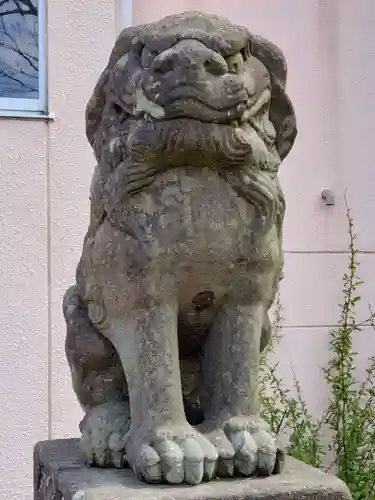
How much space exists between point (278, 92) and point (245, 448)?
2.06 feet

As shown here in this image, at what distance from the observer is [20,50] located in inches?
106

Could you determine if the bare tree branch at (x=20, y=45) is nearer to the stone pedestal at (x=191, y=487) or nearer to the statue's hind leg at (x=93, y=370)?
the statue's hind leg at (x=93, y=370)

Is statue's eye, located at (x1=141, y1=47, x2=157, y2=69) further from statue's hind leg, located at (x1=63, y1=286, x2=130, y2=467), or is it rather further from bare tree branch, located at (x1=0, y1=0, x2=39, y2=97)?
bare tree branch, located at (x1=0, y1=0, x2=39, y2=97)

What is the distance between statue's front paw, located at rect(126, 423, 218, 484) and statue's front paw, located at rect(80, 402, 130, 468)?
0.08m

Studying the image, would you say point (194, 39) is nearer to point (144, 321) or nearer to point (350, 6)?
point (144, 321)

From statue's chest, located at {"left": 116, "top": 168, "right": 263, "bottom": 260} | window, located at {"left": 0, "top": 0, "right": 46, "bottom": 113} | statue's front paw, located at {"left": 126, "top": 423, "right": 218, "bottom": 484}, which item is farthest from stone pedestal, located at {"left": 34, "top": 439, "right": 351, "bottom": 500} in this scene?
window, located at {"left": 0, "top": 0, "right": 46, "bottom": 113}

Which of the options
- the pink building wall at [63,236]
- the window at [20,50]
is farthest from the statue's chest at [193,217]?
the window at [20,50]

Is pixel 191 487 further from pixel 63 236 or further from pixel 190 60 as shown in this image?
pixel 63 236

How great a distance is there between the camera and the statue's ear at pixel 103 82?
1.34 metres

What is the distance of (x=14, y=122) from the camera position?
2.58m

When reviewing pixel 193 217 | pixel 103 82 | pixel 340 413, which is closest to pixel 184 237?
Result: pixel 193 217

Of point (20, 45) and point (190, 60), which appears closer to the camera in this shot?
point (190, 60)

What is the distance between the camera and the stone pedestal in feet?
3.94

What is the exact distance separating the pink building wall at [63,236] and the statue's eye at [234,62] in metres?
1.37
